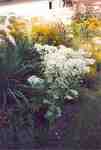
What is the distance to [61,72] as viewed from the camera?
338 centimetres

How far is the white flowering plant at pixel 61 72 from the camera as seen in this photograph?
11.1 feet

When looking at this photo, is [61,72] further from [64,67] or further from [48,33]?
[48,33]

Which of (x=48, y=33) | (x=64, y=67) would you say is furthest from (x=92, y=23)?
(x=64, y=67)

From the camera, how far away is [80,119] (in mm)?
3451

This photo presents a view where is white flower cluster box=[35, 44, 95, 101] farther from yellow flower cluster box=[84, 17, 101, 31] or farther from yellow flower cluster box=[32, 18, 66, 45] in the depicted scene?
yellow flower cluster box=[84, 17, 101, 31]

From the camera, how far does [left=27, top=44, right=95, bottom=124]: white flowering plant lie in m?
3.38

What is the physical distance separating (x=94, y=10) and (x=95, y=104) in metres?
1.03

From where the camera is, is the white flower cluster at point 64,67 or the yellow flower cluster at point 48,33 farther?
the yellow flower cluster at point 48,33

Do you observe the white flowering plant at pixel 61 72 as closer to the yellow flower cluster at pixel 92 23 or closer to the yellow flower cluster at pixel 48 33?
the yellow flower cluster at pixel 48 33

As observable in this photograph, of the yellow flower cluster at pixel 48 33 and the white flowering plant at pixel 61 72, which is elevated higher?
the yellow flower cluster at pixel 48 33

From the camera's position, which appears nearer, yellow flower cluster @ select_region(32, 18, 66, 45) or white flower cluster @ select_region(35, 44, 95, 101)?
white flower cluster @ select_region(35, 44, 95, 101)

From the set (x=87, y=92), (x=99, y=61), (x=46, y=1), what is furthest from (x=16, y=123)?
(x=46, y=1)

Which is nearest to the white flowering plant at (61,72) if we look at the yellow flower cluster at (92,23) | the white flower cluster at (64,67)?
the white flower cluster at (64,67)

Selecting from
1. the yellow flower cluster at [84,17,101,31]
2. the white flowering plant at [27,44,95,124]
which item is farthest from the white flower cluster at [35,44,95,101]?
the yellow flower cluster at [84,17,101,31]
